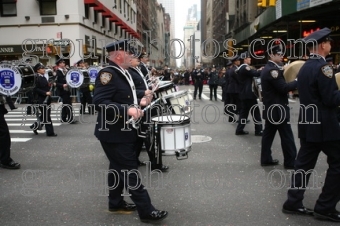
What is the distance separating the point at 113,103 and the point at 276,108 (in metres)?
3.23

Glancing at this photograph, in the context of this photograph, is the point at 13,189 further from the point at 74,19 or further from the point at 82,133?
the point at 74,19

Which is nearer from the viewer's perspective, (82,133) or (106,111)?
(106,111)

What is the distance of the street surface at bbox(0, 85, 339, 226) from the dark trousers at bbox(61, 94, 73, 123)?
3575 millimetres

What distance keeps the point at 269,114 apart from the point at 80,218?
11.4 ft

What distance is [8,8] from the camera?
2808 cm

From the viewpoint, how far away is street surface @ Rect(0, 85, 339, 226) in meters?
4.58

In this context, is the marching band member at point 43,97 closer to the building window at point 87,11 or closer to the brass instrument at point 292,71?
the brass instrument at point 292,71

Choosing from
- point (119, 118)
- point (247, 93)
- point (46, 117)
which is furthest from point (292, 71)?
point (46, 117)

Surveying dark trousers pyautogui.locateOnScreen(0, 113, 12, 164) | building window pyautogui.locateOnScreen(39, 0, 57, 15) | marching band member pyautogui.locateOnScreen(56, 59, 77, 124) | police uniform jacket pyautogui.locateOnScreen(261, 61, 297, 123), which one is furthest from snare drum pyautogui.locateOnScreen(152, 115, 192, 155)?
building window pyautogui.locateOnScreen(39, 0, 57, 15)

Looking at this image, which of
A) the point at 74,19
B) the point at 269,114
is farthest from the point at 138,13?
the point at 269,114

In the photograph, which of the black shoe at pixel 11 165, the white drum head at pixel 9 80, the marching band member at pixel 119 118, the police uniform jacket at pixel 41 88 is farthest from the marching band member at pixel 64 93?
the marching band member at pixel 119 118

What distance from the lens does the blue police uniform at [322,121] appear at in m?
4.19

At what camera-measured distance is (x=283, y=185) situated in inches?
225

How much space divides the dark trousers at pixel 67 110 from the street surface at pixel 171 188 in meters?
3.57
